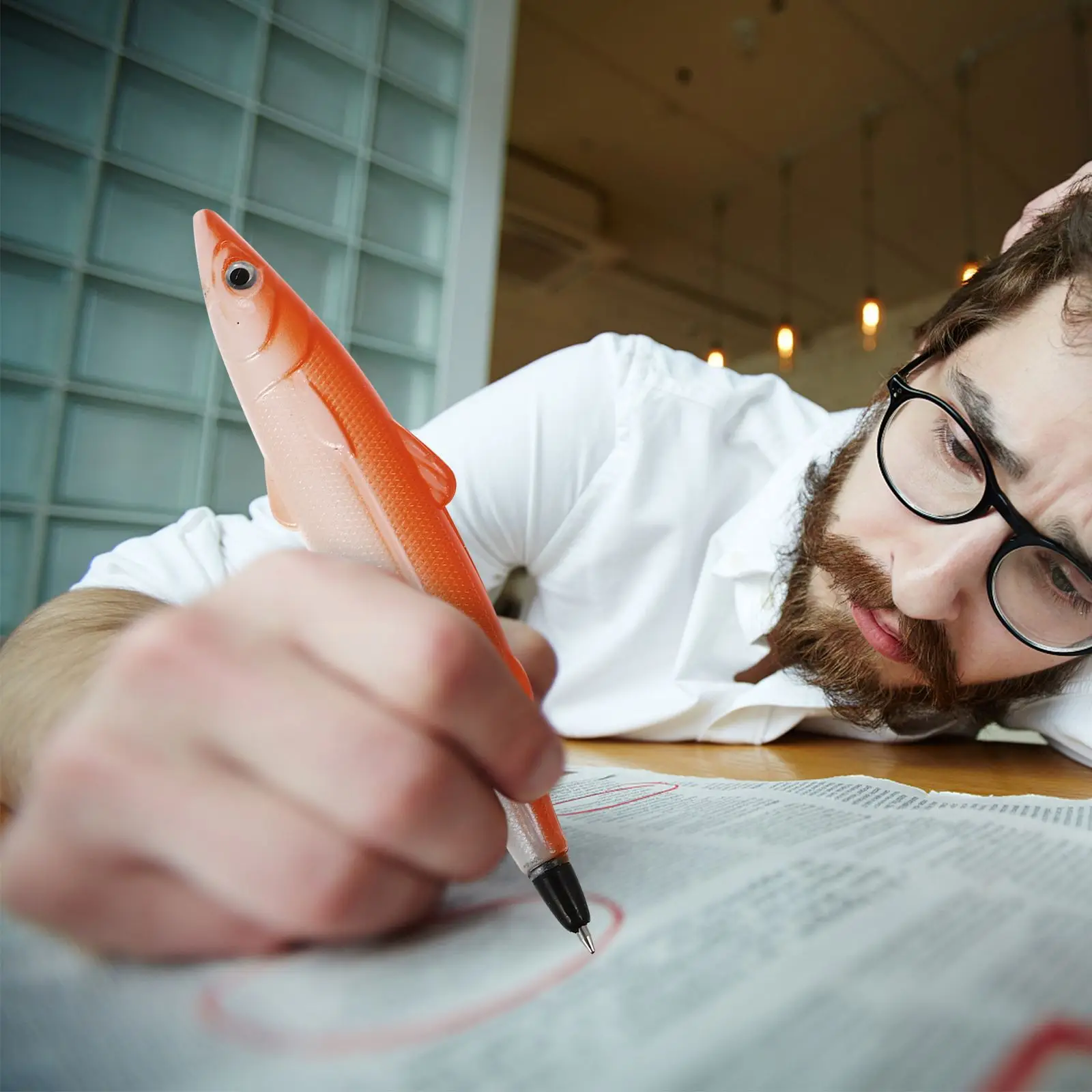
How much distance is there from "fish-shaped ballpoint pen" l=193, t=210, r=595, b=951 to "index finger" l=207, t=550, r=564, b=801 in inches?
1.4

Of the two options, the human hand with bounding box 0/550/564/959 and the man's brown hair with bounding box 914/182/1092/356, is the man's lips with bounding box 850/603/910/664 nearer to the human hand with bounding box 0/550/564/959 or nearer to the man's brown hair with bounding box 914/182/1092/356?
the man's brown hair with bounding box 914/182/1092/356

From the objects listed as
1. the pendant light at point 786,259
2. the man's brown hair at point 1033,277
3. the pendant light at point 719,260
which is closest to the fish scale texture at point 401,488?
the man's brown hair at point 1033,277

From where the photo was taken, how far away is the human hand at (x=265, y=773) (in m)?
0.17

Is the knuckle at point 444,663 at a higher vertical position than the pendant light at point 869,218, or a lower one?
lower

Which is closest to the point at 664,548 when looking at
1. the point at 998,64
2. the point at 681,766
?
the point at 681,766

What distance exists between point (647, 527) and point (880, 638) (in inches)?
11.2

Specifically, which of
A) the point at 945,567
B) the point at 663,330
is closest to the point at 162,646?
the point at 945,567

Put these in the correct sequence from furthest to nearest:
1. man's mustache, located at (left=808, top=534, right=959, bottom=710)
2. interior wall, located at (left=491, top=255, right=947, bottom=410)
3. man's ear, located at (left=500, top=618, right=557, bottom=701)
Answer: interior wall, located at (left=491, top=255, right=947, bottom=410), man's mustache, located at (left=808, top=534, right=959, bottom=710), man's ear, located at (left=500, top=618, right=557, bottom=701)

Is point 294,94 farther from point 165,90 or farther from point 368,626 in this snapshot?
point 368,626

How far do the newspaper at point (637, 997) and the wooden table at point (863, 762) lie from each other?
0.89 ft

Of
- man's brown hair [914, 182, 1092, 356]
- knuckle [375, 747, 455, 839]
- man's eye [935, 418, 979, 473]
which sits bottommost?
knuckle [375, 747, 455, 839]

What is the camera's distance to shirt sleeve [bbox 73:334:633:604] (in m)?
0.73

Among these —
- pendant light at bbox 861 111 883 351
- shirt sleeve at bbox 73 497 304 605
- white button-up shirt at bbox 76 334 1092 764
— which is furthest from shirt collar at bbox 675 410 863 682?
pendant light at bbox 861 111 883 351

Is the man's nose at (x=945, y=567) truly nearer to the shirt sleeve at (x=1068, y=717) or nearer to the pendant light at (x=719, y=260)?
the shirt sleeve at (x=1068, y=717)
